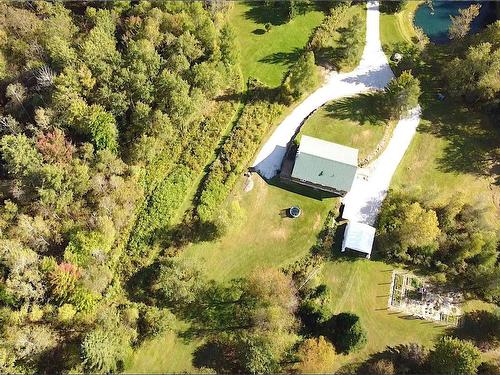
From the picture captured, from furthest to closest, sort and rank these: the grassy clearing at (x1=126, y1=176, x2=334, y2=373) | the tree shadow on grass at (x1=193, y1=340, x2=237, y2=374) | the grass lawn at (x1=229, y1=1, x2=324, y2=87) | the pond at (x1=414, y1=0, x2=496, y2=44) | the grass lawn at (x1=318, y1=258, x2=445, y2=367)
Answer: the pond at (x1=414, y1=0, x2=496, y2=44), the grass lawn at (x1=229, y1=1, x2=324, y2=87), the grassy clearing at (x1=126, y1=176, x2=334, y2=373), the grass lawn at (x1=318, y1=258, x2=445, y2=367), the tree shadow on grass at (x1=193, y1=340, x2=237, y2=374)

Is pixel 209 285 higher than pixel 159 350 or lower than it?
higher

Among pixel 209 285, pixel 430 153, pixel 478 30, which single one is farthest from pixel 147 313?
pixel 478 30

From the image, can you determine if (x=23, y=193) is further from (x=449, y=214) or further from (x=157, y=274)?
(x=449, y=214)

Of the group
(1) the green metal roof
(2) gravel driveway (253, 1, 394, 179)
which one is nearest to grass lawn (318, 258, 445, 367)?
(1) the green metal roof

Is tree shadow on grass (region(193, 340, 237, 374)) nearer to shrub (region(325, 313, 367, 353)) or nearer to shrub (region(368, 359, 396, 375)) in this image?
shrub (region(325, 313, 367, 353))

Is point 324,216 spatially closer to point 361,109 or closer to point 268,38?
point 361,109

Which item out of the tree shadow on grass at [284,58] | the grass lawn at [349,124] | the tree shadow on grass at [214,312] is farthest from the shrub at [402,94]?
the tree shadow on grass at [214,312]
